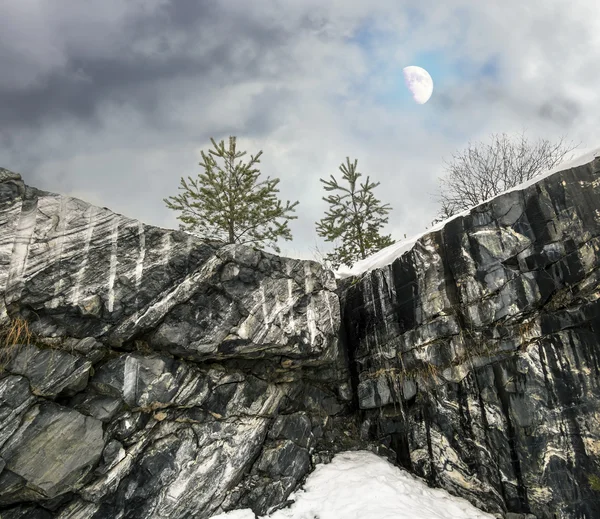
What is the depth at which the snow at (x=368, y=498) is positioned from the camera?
24.0 feet

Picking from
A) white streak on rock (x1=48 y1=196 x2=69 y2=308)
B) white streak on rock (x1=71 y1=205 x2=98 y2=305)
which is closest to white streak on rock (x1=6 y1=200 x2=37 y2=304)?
white streak on rock (x1=48 y1=196 x2=69 y2=308)

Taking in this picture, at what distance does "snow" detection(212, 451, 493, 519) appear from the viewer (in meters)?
7.32

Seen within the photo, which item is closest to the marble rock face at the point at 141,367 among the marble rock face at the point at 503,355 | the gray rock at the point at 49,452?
the gray rock at the point at 49,452

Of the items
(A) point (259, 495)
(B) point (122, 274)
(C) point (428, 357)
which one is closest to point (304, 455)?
(A) point (259, 495)

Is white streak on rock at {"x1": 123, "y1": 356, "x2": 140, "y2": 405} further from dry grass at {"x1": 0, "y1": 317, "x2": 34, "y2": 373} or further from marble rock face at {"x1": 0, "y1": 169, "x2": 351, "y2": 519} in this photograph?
dry grass at {"x1": 0, "y1": 317, "x2": 34, "y2": 373}

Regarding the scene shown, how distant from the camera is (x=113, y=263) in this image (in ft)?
24.2

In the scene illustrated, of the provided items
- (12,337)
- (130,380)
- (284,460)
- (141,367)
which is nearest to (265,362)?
(284,460)

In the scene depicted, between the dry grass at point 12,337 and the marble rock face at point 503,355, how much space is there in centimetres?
881

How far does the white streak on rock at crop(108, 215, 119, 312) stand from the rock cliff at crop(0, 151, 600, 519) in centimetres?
3

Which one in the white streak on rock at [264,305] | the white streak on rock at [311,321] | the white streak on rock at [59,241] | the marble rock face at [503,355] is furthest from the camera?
the white streak on rock at [311,321]

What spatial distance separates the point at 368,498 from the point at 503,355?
4.62m

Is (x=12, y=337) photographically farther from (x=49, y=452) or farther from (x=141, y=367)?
(x=141, y=367)

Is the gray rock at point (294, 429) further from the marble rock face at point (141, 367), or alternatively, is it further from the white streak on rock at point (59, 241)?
the white streak on rock at point (59, 241)

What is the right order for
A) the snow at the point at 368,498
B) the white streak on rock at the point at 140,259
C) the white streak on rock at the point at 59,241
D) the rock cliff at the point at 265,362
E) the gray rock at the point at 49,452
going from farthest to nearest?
1. the white streak on rock at the point at 140,259
2. the snow at the point at 368,498
3. the white streak on rock at the point at 59,241
4. the rock cliff at the point at 265,362
5. the gray rock at the point at 49,452
